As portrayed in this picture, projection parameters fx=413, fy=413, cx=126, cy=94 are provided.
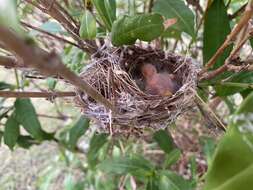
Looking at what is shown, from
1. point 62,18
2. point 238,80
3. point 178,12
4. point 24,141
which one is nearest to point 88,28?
point 62,18

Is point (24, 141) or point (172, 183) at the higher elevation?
point (24, 141)

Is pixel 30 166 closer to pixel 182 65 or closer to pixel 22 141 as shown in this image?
pixel 22 141

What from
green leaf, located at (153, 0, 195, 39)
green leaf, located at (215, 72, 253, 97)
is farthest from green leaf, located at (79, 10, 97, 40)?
green leaf, located at (215, 72, 253, 97)

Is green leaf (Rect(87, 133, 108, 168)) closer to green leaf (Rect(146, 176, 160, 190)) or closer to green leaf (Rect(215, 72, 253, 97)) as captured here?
green leaf (Rect(146, 176, 160, 190))

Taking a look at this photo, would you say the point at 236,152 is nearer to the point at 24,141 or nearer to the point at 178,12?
the point at 178,12

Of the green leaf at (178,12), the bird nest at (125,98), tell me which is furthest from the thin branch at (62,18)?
the green leaf at (178,12)

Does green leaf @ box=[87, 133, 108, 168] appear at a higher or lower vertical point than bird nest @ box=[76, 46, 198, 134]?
lower

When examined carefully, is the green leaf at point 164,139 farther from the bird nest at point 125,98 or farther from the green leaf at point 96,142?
the bird nest at point 125,98
